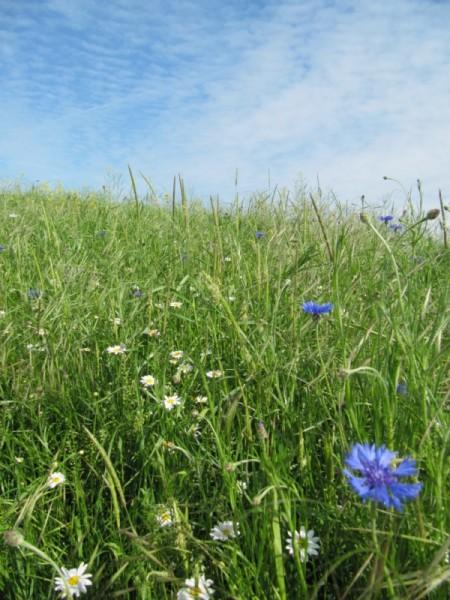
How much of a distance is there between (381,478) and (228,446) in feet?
1.57

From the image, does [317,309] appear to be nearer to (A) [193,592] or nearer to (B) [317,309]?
(B) [317,309]

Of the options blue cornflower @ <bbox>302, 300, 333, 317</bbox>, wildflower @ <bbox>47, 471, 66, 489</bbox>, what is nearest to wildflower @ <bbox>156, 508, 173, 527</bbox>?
wildflower @ <bbox>47, 471, 66, 489</bbox>

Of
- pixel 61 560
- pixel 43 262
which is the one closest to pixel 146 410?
pixel 61 560

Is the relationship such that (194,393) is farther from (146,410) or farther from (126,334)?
(126,334)

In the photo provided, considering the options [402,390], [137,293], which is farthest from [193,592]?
[137,293]

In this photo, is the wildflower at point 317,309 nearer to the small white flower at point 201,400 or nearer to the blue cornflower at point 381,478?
the small white flower at point 201,400

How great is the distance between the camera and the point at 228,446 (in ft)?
3.80

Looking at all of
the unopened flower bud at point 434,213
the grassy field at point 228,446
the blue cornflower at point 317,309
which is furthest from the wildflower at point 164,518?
the unopened flower bud at point 434,213

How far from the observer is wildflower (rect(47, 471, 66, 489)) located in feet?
4.19

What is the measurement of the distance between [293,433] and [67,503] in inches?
24.5

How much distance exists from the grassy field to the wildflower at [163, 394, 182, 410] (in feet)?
0.06

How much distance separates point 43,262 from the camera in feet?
8.89

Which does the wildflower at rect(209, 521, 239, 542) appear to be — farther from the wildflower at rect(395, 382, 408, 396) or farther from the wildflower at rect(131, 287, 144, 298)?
the wildflower at rect(131, 287, 144, 298)

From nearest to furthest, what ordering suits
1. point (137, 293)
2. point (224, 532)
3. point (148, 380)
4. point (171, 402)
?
point (224, 532)
point (171, 402)
point (148, 380)
point (137, 293)
